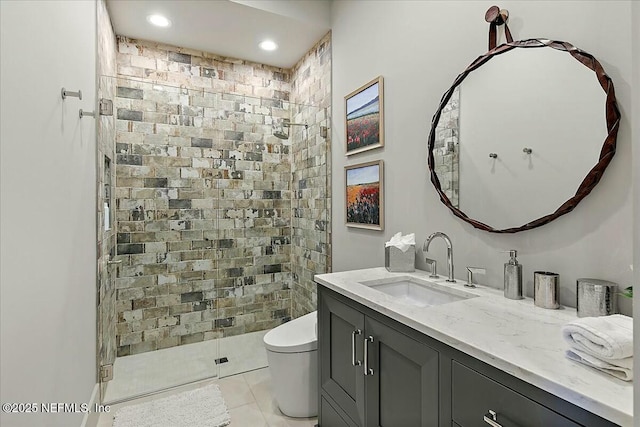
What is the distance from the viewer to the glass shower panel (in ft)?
8.92

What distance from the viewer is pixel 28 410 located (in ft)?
3.40

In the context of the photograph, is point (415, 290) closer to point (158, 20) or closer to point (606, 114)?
point (606, 114)

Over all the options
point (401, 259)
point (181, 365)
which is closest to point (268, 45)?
point (401, 259)

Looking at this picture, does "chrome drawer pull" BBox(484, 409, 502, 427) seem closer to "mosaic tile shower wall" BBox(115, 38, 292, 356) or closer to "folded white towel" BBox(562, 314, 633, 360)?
"folded white towel" BBox(562, 314, 633, 360)

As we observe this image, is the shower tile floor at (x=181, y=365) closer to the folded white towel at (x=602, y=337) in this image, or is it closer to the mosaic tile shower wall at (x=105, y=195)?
the mosaic tile shower wall at (x=105, y=195)

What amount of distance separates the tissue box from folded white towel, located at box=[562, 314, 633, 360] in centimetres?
107

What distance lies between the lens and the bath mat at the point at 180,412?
203 centimetres

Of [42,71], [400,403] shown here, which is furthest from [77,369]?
[400,403]

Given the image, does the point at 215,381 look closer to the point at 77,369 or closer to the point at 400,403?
the point at 77,369

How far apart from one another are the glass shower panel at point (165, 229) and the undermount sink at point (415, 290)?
1.68 metres

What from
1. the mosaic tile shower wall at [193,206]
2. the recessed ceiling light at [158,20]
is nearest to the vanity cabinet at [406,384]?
the mosaic tile shower wall at [193,206]

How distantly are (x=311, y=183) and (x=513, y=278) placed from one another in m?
1.98

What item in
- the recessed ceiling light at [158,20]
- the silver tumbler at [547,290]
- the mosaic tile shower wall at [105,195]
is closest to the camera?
the silver tumbler at [547,290]

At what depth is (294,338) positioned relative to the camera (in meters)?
2.14
